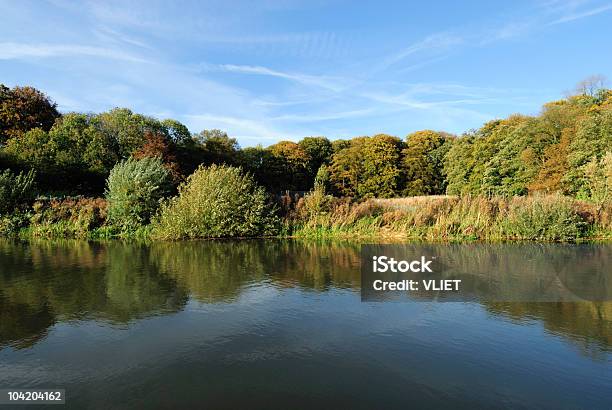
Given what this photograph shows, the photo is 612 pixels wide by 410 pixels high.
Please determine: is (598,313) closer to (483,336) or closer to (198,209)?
(483,336)

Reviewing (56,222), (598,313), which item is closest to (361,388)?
(598,313)

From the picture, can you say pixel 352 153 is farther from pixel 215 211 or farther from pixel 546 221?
pixel 546 221

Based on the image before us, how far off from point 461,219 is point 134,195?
1689 cm

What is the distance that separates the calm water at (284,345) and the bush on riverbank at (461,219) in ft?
27.8

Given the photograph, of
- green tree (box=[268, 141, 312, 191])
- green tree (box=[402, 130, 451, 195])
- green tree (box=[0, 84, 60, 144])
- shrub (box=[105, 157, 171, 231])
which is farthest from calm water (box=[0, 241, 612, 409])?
green tree (box=[268, 141, 312, 191])

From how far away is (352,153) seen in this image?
53.8 metres

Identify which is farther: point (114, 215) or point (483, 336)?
point (114, 215)

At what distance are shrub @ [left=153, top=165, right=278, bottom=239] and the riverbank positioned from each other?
3.67ft

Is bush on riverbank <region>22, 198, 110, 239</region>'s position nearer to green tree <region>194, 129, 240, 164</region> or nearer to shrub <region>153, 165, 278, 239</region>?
shrub <region>153, 165, 278, 239</region>

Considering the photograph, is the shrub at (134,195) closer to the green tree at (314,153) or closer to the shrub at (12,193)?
the shrub at (12,193)

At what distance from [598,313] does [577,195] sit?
26808mm

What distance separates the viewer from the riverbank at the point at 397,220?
19938 mm

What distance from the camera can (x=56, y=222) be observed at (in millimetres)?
24953

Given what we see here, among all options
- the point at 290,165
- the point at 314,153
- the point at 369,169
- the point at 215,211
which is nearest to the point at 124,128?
the point at 290,165
